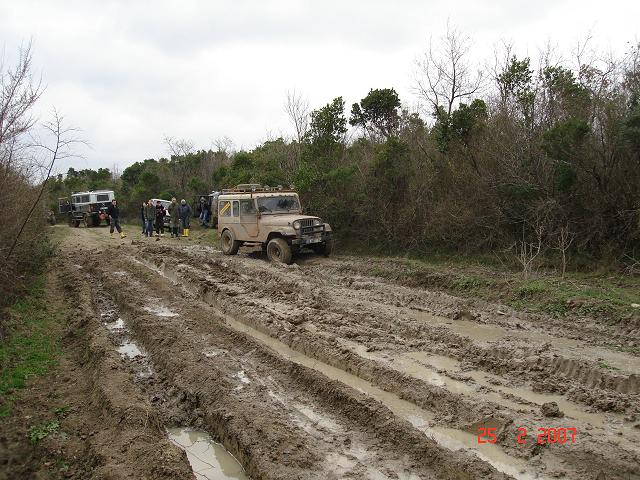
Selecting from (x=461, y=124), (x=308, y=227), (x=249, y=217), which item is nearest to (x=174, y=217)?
(x=249, y=217)

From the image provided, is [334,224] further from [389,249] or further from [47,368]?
[47,368]

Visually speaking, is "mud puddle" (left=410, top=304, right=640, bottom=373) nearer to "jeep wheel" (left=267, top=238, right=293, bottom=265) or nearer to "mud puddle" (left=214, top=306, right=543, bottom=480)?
"mud puddle" (left=214, top=306, right=543, bottom=480)

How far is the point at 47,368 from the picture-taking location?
5512 mm

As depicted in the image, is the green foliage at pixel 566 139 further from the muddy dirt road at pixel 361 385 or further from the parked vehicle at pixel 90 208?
the parked vehicle at pixel 90 208

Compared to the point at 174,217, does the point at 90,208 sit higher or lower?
higher

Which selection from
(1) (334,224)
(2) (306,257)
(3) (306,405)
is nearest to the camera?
(3) (306,405)

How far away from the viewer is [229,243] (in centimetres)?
1420

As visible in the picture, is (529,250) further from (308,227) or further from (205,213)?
(205,213)

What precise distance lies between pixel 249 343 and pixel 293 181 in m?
10.4

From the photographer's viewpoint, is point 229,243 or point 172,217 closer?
point 229,243

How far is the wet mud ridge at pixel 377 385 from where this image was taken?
12.1 feet

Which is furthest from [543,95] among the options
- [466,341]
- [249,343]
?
[249,343]

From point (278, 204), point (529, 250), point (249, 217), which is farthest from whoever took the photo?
point (278, 204)
